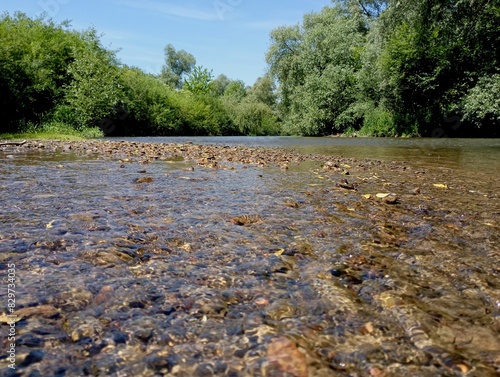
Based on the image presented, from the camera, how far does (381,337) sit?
1408 millimetres

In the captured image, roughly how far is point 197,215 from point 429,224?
2.07 m

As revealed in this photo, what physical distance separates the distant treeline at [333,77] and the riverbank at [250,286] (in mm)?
16122

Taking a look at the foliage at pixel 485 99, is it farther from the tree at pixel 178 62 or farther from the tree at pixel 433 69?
the tree at pixel 178 62

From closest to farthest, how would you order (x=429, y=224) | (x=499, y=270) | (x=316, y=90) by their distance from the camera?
(x=499, y=270)
(x=429, y=224)
(x=316, y=90)

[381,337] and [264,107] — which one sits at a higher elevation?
[264,107]

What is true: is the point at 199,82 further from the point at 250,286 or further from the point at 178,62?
the point at 250,286

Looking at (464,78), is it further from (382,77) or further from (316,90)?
(316,90)

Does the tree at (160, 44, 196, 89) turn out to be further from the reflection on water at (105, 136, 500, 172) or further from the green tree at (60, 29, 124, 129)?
the reflection on water at (105, 136, 500, 172)

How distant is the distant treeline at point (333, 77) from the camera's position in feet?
67.6

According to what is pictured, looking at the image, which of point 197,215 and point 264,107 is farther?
point 264,107

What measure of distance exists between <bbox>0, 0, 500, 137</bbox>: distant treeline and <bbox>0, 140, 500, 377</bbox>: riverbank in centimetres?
1612

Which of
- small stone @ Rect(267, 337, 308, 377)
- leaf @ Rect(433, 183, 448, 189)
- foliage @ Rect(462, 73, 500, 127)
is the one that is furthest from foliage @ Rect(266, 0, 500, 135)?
small stone @ Rect(267, 337, 308, 377)

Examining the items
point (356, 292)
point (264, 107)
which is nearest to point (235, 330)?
point (356, 292)

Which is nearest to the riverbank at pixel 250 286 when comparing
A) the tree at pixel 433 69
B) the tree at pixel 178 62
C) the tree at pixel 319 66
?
the tree at pixel 433 69
